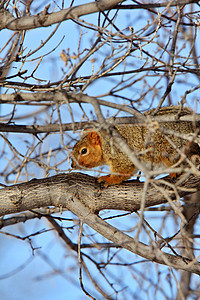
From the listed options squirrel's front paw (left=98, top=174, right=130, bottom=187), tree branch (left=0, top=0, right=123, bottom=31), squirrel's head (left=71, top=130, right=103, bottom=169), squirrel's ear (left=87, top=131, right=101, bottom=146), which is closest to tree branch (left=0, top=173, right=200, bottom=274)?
squirrel's front paw (left=98, top=174, right=130, bottom=187)

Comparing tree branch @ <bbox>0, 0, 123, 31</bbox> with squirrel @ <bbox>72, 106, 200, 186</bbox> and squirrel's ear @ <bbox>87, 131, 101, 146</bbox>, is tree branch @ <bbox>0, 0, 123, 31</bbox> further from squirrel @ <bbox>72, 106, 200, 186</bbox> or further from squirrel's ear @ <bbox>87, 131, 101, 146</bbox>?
→ squirrel's ear @ <bbox>87, 131, 101, 146</bbox>

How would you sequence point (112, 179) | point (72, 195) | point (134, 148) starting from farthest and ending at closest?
point (134, 148) < point (112, 179) < point (72, 195)

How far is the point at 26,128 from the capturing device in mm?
3201

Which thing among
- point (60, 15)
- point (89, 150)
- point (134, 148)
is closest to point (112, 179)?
point (134, 148)

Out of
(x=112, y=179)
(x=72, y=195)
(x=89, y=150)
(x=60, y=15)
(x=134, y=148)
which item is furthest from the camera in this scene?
(x=89, y=150)

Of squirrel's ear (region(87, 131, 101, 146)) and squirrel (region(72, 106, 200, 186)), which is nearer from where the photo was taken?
squirrel (region(72, 106, 200, 186))

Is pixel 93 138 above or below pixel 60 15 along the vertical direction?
above

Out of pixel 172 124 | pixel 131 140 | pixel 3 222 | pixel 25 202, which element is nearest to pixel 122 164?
pixel 131 140

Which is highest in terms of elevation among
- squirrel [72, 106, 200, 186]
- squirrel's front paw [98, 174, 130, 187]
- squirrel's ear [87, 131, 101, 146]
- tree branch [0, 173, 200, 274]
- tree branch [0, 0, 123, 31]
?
squirrel's ear [87, 131, 101, 146]

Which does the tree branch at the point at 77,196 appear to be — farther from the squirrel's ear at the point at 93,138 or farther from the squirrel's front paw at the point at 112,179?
the squirrel's ear at the point at 93,138

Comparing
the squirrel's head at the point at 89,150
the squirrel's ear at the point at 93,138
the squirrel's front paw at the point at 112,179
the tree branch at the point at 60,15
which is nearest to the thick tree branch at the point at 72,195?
the squirrel's front paw at the point at 112,179

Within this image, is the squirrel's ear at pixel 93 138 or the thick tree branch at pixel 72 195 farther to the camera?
the squirrel's ear at pixel 93 138

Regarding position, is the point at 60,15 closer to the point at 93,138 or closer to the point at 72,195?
the point at 72,195

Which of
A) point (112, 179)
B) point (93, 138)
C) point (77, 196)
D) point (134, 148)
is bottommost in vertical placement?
point (77, 196)
